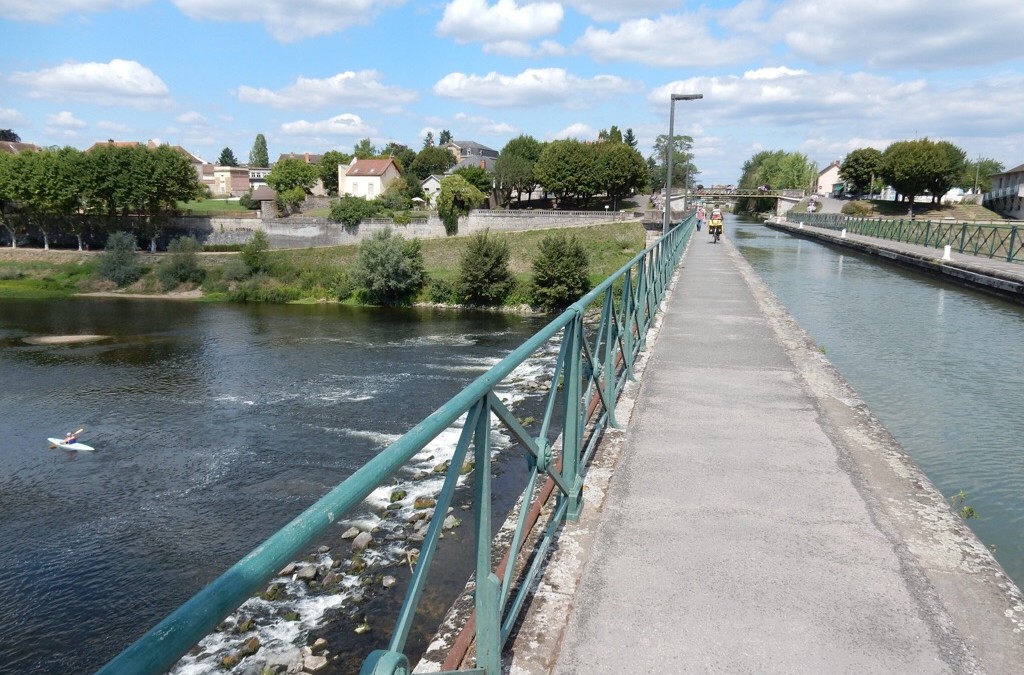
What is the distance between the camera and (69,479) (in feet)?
52.6

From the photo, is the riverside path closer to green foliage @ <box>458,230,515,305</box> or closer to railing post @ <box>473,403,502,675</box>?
railing post @ <box>473,403,502,675</box>

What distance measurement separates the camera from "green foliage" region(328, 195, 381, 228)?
61.8 metres

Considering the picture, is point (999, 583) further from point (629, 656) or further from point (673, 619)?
point (629, 656)

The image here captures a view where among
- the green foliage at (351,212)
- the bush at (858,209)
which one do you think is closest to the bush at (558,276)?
the green foliage at (351,212)

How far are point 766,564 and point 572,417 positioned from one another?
3.95 ft

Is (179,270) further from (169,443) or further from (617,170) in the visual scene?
(617,170)

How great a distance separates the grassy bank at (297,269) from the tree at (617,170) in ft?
53.5

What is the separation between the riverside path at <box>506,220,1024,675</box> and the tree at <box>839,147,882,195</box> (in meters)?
87.1

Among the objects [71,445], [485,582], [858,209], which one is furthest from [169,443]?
[858,209]

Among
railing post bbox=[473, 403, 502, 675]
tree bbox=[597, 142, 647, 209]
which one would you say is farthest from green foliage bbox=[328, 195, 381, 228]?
railing post bbox=[473, 403, 502, 675]

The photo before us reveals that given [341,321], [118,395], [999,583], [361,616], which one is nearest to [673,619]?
[999,583]

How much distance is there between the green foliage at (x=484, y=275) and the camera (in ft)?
137

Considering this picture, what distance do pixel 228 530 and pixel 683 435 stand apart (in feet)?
35.9

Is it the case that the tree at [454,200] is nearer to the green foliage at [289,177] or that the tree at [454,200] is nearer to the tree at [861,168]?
the green foliage at [289,177]
